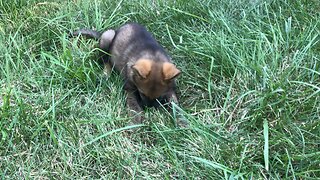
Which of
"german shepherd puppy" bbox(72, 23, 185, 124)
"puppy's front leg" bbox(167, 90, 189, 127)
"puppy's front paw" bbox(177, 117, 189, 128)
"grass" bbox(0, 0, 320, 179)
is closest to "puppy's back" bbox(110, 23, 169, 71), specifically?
"german shepherd puppy" bbox(72, 23, 185, 124)

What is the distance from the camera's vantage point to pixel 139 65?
179 inches

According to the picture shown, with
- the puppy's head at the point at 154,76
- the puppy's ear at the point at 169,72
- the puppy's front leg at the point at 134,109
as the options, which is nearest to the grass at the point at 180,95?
the puppy's front leg at the point at 134,109

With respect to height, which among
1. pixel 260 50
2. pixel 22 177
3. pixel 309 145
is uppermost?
pixel 260 50

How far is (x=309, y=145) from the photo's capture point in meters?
3.93

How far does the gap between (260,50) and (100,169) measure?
6.06ft

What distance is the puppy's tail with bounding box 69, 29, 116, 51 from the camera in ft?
17.2

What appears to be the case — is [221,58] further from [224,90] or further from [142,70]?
[142,70]

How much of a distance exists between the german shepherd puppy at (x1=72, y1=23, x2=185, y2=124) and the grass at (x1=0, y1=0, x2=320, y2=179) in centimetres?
13

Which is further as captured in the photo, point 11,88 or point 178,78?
point 178,78

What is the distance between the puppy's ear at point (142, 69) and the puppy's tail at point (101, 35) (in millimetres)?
775

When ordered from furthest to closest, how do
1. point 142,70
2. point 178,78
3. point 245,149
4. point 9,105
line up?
point 178,78 < point 142,70 < point 9,105 < point 245,149

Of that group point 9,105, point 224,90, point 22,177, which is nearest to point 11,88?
point 9,105

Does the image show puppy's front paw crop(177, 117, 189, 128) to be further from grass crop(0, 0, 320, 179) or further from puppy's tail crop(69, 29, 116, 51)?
puppy's tail crop(69, 29, 116, 51)

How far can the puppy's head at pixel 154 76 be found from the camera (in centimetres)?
449
